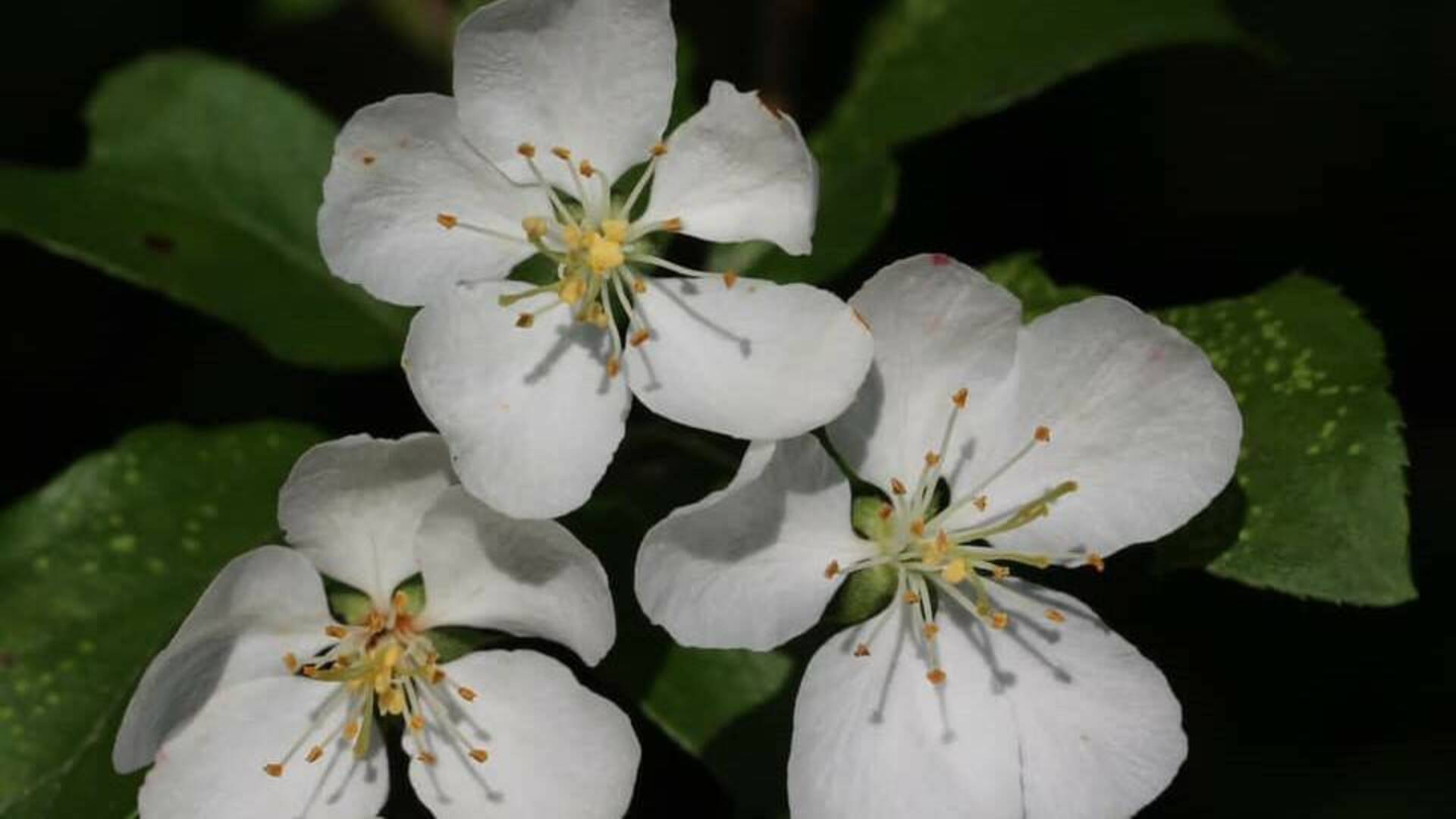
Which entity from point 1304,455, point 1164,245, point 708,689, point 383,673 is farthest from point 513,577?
point 1164,245

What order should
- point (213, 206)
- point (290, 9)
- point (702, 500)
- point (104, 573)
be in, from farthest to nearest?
1. point (290, 9)
2. point (213, 206)
3. point (104, 573)
4. point (702, 500)

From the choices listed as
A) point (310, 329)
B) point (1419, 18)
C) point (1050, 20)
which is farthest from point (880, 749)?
point (1419, 18)

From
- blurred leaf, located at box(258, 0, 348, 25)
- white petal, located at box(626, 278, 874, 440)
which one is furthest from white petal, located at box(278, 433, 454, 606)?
blurred leaf, located at box(258, 0, 348, 25)

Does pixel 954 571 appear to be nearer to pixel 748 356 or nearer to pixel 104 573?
pixel 748 356

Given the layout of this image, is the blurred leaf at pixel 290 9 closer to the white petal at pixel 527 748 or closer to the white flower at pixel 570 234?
the white flower at pixel 570 234

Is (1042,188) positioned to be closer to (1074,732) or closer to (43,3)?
(1074,732)

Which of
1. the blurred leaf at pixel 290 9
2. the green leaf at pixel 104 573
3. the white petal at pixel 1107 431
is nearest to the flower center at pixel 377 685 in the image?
the green leaf at pixel 104 573
